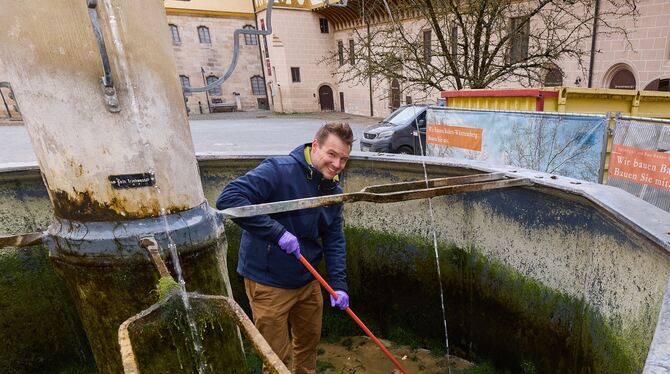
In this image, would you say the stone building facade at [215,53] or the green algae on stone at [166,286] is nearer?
the green algae on stone at [166,286]

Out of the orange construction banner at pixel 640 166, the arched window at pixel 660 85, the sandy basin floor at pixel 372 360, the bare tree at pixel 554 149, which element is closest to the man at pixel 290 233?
the sandy basin floor at pixel 372 360

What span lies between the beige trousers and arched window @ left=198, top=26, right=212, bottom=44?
33397 mm

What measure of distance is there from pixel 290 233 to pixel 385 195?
0.60m

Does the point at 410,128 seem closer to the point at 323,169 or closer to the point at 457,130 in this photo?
the point at 457,130

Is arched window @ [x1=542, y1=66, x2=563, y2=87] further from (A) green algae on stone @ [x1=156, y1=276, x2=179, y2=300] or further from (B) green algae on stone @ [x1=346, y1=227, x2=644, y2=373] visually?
(A) green algae on stone @ [x1=156, y1=276, x2=179, y2=300]

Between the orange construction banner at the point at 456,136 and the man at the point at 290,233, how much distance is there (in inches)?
167

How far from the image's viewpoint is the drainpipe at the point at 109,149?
4.55 feet

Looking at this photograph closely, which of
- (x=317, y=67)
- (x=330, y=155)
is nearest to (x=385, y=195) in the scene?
(x=330, y=155)

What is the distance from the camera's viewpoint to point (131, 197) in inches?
62.6

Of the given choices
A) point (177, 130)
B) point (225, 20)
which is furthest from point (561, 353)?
point (225, 20)

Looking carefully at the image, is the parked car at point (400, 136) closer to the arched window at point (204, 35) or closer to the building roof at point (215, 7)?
the building roof at point (215, 7)

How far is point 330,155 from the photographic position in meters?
2.21

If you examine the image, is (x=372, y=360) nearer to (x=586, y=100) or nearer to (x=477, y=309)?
(x=477, y=309)

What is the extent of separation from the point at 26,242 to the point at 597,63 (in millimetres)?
16607
